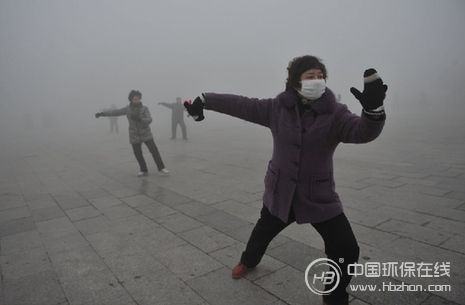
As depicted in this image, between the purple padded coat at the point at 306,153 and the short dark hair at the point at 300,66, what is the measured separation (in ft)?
0.29

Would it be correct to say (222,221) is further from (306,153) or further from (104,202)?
(306,153)

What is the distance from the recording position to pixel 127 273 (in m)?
3.56

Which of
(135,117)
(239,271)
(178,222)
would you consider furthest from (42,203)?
(239,271)

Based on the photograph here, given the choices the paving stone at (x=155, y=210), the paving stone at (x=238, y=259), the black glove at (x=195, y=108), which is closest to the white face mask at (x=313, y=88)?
the black glove at (x=195, y=108)

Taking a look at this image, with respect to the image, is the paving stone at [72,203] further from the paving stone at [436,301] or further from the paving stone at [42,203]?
the paving stone at [436,301]

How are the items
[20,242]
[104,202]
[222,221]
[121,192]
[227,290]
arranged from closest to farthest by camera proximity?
[227,290] < [20,242] < [222,221] < [104,202] < [121,192]

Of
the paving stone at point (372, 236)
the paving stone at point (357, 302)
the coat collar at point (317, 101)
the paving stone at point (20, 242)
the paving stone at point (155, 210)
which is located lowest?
the paving stone at point (20, 242)

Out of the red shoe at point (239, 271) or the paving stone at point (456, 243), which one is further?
the paving stone at point (456, 243)

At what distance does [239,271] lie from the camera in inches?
132

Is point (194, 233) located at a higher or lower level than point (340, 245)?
lower

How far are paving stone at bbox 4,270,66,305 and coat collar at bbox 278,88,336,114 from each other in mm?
2468

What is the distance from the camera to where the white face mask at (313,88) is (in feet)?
8.61

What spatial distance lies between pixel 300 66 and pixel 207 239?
2429mm

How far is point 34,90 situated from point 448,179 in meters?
55.9
